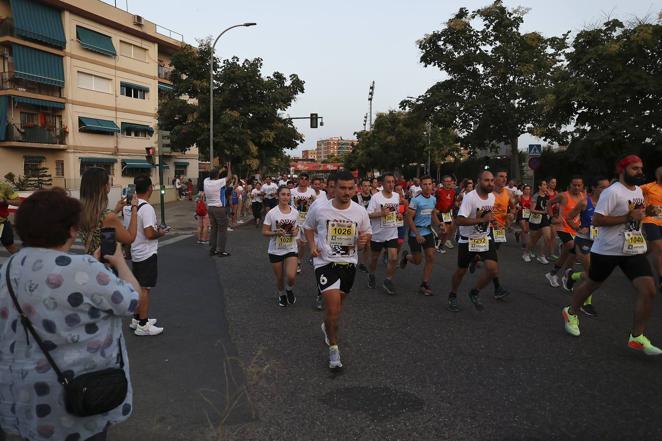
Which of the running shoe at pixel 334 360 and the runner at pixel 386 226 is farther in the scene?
the runner at pixel 386 226

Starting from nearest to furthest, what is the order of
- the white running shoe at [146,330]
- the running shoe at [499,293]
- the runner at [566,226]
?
the white running shoe at [146,330], the running shoe at [499,293], the runner at [566,226]

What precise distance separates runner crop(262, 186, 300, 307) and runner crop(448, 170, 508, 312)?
2164mm

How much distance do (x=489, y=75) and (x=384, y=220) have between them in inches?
790

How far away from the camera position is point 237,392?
157 inches

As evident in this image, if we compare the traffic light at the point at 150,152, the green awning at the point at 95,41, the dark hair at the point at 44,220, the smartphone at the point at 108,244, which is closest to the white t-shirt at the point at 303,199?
the smartphone at the point at 108,244

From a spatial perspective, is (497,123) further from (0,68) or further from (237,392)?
(0,68)

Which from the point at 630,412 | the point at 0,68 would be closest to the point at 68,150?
the point at 0,68

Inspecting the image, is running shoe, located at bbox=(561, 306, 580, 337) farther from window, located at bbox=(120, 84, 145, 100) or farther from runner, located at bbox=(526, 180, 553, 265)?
window, located at bbox=(120, 84, 145, 100)

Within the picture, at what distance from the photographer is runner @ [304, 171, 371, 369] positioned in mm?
4551

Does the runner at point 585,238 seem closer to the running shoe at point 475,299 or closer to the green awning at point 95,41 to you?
the running shoe at point 475,299

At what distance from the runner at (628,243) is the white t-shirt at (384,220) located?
3116mm

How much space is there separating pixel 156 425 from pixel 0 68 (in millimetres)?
32333

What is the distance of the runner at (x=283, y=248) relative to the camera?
6.86m

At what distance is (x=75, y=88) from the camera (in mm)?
31125
